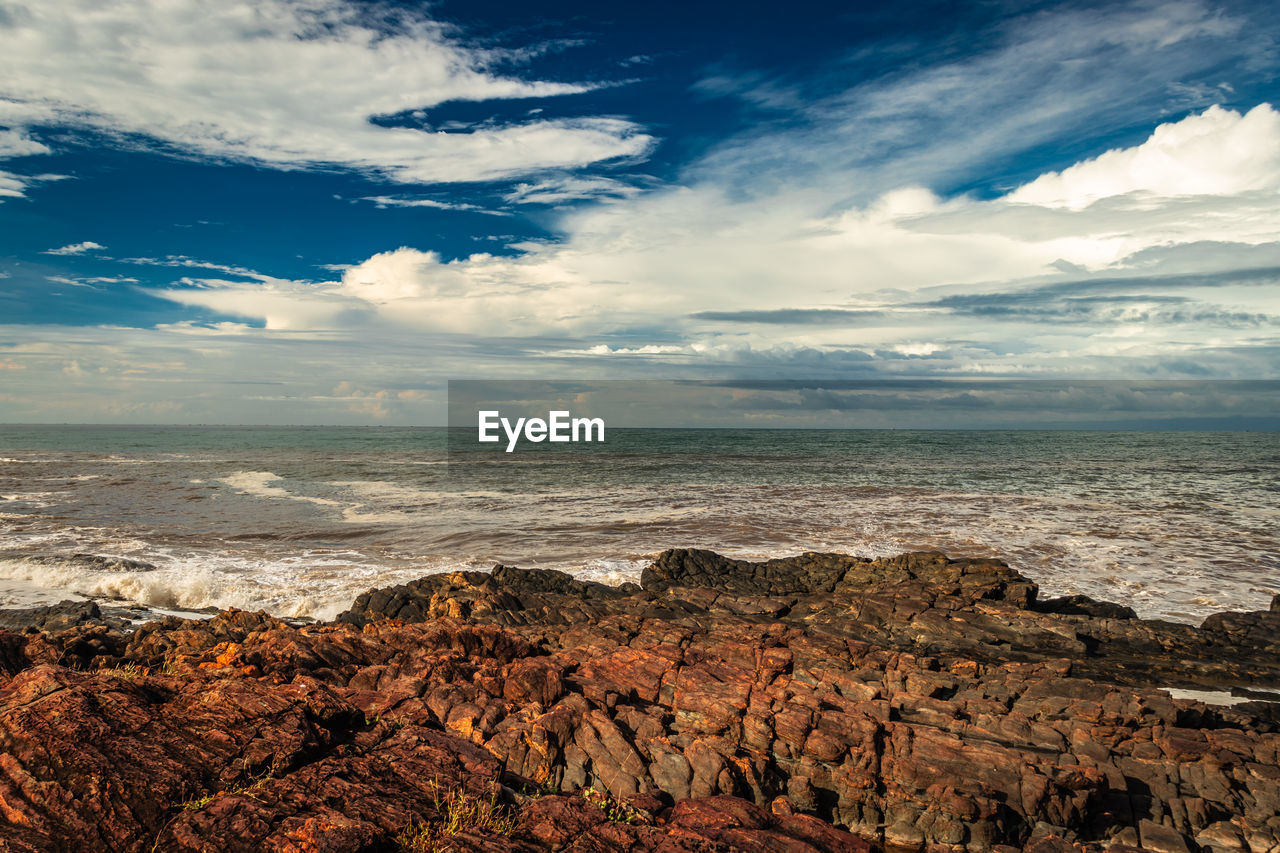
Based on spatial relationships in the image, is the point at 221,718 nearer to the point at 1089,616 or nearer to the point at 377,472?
the point at 1089,616

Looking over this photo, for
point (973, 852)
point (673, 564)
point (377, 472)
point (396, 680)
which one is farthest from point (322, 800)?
point (377, 472)

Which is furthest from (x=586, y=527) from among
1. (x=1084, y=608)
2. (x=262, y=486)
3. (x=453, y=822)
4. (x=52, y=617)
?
(x=262, y=486)

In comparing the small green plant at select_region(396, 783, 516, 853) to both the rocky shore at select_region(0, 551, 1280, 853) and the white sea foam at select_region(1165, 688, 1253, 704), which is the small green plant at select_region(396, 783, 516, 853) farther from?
the white sea foam at select_region(1165, 688, 1253, 704)

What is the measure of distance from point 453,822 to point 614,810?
5.50 feet

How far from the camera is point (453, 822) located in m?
5.51

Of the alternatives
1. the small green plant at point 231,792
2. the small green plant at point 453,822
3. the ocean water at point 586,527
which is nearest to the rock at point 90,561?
the ocean water at point 586,527

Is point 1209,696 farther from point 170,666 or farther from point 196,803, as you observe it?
point 170,666

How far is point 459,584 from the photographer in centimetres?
1736

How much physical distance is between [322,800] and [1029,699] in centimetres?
965

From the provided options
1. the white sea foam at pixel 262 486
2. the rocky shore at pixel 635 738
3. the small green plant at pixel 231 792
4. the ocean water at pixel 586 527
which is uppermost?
the small green plant at pixel 231 792

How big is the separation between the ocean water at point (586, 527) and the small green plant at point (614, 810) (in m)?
13.2

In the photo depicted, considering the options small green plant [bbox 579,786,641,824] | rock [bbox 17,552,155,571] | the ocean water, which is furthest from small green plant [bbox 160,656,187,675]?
rock [bbox 17,552,155,571]

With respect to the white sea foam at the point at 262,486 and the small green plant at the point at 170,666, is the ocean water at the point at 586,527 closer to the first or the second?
the white sea foam at the point at 262,486

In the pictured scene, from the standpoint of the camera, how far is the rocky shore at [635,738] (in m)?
5.29
